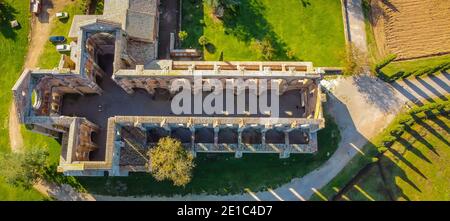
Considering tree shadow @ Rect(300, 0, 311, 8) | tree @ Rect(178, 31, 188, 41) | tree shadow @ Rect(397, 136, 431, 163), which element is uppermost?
tree shadow @ Rect(300, 0, 311, 8)

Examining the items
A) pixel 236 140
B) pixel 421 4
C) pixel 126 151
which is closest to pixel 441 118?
pixel 421 4

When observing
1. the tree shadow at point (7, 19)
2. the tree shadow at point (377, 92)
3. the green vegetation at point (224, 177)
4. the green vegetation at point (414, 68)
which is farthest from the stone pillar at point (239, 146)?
the tree shadow at point (7, 19)

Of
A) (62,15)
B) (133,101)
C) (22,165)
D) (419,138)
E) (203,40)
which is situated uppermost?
(62,15)

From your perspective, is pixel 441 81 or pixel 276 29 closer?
pixel 441 81

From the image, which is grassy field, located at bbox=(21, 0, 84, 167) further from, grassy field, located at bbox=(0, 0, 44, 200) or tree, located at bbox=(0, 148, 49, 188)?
tree, located at bbox=(0, 148, 49, 188)

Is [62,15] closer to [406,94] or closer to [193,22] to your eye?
[193,22]

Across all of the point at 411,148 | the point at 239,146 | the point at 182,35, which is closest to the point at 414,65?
the point at 411,148

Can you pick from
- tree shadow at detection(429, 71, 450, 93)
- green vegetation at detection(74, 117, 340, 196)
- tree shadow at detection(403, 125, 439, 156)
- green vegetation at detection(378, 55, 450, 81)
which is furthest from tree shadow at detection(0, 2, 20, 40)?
tree shadow at detection(429, 71, 450, 93)
